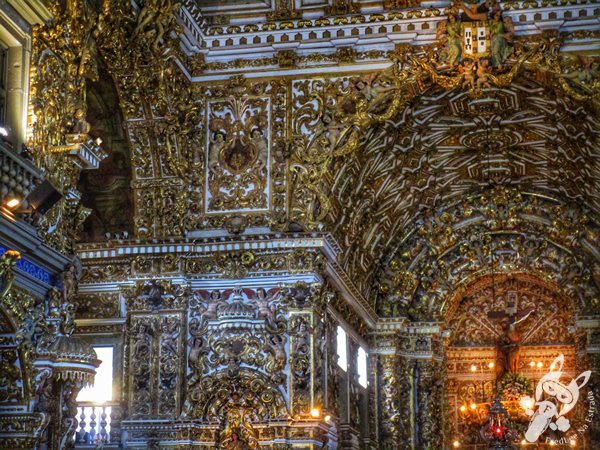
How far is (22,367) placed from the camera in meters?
11.6

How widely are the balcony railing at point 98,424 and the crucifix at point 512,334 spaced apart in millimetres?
10271

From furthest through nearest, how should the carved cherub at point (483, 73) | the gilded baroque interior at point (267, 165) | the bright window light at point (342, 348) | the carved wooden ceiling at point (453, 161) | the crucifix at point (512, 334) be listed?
1. the crucifix at point (512, 334)
2. the bright window light at point (342, 348)
3. the carved wooden ceiling at point (453, 161)
4. the carved cherub at point (483, 73)
5. the gilded baroque interior at point (267, 165)

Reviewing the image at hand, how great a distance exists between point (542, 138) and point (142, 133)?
770 cm

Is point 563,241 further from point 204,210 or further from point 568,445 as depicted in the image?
point 204,210

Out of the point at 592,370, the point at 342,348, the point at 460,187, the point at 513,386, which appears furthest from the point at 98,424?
the point at 592,370

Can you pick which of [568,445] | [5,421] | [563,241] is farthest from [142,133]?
[568,445]

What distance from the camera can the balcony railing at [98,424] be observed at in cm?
1770

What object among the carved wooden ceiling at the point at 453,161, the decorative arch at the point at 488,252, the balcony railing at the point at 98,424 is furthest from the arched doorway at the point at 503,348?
the balcony railing at the point at 98,424

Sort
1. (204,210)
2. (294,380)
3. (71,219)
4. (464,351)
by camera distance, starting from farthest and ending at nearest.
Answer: (464,351) → (204,210) → (294,380) → (71,219)

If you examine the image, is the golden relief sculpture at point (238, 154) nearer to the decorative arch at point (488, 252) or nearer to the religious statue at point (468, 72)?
the religious statue at point (468, 72)

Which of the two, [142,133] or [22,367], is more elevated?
[142,133]

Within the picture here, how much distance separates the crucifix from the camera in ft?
81.0

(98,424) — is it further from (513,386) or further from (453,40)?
(513,386)

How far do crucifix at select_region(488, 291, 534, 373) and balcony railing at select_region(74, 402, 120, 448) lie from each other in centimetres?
1027
